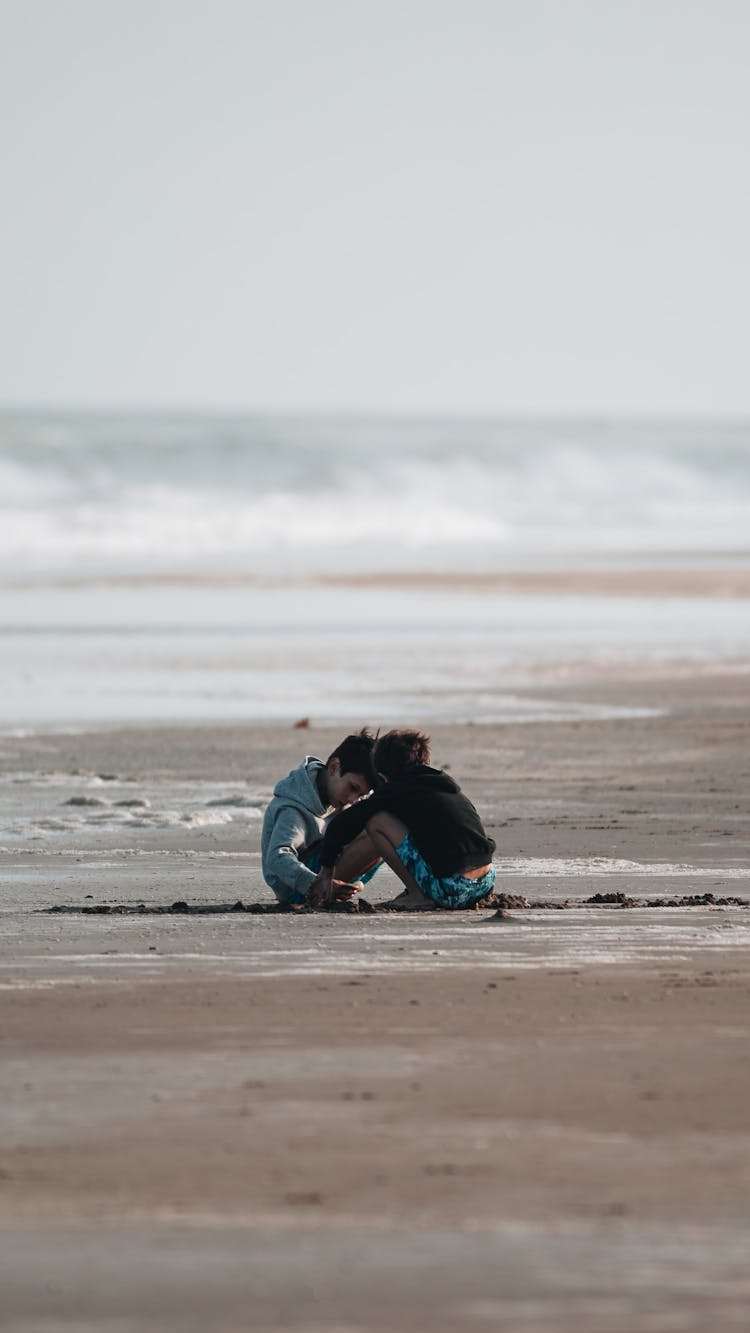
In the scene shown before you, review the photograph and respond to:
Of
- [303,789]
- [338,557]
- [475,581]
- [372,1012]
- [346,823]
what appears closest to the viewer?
[372,1012]

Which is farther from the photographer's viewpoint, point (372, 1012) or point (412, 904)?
point (412, 904)

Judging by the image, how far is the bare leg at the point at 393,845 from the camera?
8609 mm

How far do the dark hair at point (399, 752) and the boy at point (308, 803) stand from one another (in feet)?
0.24

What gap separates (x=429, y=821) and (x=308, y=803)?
57 centimetres

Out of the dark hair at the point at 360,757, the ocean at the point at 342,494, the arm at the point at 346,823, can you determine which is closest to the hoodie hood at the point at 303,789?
the dark hair at the point at 360,757

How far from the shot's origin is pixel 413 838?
858 centimetres

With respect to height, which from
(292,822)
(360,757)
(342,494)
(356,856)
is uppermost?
(342,494)

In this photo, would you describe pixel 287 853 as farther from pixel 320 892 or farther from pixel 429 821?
pixel 429 821

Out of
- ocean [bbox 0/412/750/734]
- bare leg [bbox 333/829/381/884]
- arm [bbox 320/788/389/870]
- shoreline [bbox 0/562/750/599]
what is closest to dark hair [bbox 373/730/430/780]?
arm [bbox 320/788/389/870]

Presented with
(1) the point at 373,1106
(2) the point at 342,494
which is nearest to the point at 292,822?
(1) the point at 373,1106

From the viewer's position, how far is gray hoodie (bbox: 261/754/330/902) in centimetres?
870

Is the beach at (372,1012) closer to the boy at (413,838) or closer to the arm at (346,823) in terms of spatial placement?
the boy at (413,838)

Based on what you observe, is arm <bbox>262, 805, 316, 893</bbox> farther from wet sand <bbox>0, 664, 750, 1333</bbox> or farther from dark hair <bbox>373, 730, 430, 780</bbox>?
dark hair <bbox>373, 730, 430, 780</bbox>

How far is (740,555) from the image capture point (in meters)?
48.5
